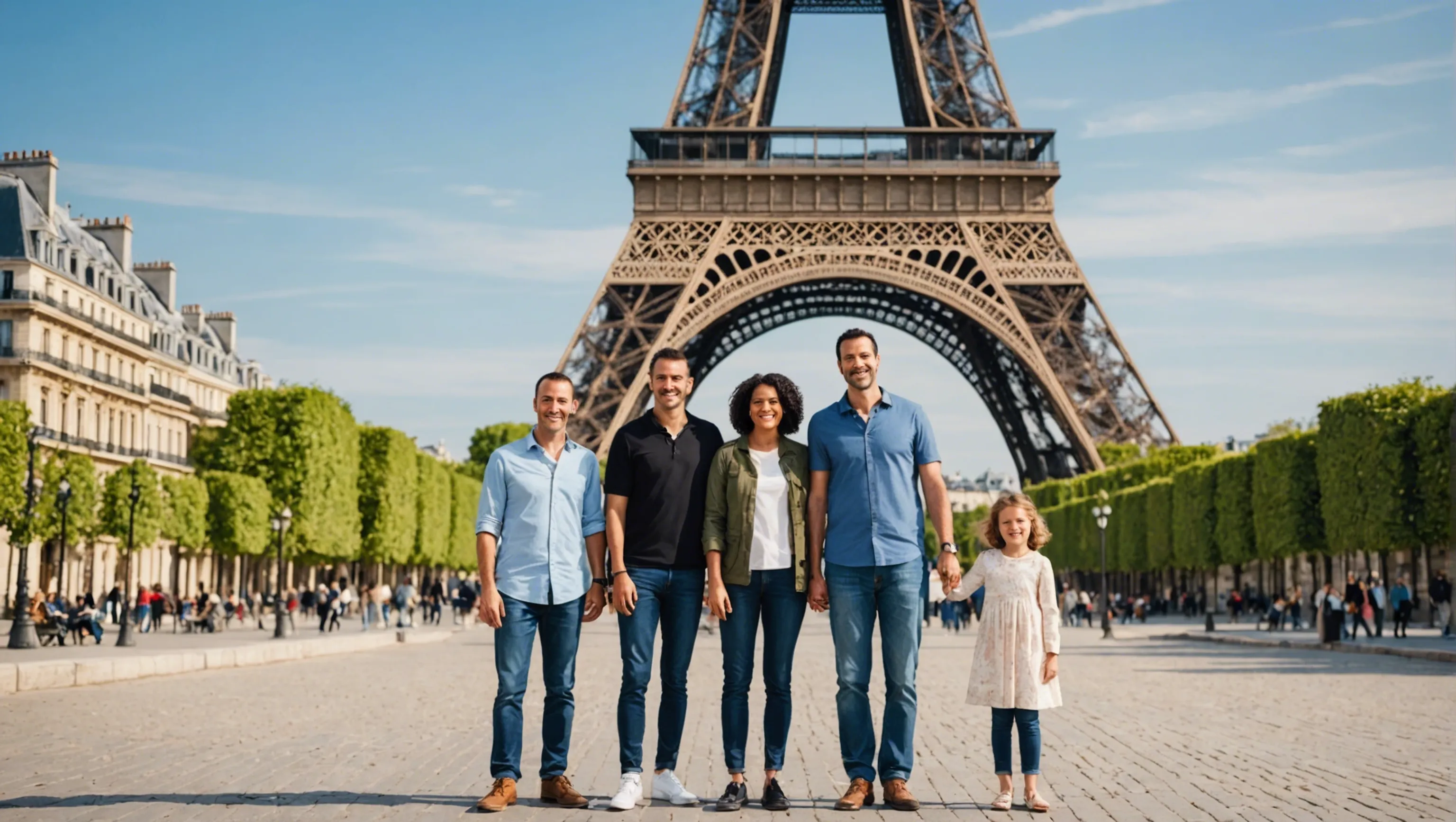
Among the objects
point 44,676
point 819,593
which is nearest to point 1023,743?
point 819,593

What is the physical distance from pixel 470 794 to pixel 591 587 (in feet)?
3.97

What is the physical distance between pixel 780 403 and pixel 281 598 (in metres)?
27.4

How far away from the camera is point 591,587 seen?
26.4 feet

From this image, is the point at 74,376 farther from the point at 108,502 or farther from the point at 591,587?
the point at 591,587

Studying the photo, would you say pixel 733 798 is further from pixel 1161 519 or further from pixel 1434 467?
pixel 1161 519

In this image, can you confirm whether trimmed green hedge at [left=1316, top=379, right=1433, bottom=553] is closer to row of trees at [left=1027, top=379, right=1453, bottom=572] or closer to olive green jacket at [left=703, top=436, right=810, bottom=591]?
row of trees at [left=1027, top=379, right=1453, bottom=572]

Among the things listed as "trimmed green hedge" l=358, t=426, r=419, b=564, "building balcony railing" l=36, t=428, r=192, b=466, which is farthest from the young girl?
"trimmed green hedge" l=358, t=426, r=419, b=564

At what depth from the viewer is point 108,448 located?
57094mm

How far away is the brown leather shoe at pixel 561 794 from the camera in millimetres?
7754

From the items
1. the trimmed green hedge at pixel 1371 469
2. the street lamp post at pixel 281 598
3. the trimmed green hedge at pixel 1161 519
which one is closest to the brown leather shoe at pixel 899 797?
the street lamp post at pixel 281 598

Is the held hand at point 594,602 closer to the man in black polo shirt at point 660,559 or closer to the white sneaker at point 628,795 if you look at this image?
the man in black polo shirt at point 660,559

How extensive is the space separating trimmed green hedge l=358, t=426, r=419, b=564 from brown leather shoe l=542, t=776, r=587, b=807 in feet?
155

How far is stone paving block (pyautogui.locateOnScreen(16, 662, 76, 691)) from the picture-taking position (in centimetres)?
1605

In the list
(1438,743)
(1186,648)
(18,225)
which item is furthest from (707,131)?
(1438,743)
